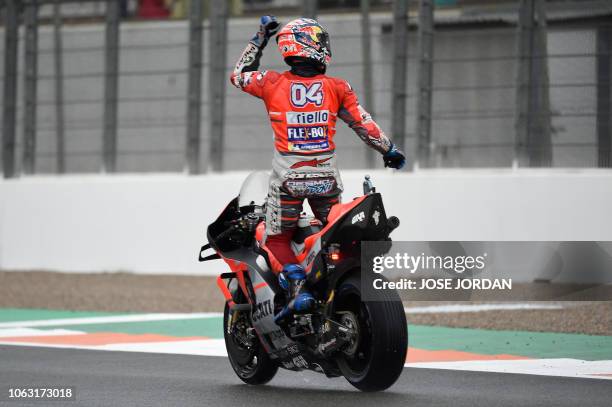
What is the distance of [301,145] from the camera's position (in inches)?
302

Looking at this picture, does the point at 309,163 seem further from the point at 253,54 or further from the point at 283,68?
the point at 283,68

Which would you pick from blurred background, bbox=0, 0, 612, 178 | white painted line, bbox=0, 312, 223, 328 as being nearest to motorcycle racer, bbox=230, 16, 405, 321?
white painted line, bbox=0, 312, 223, 328

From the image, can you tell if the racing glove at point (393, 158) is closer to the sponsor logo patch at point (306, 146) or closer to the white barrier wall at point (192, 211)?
the sponsor logo patch at point (306, 146)

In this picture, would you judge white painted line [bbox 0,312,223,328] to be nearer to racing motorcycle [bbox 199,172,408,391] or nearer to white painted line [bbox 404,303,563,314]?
white painted line [bbox 404,303,563,314]

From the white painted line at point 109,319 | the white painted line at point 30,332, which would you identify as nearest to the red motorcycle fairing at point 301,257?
the white painted line at point 30,332

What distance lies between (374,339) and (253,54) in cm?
218

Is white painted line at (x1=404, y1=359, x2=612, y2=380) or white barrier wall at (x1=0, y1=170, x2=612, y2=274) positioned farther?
white barrier wall at (x1=0, y1=170, x2=612, y2=274)

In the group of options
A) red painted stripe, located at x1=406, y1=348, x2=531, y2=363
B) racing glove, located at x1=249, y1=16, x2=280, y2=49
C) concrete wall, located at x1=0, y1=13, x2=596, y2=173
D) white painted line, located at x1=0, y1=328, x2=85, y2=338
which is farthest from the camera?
concrete wall, located at x1=0, y1=13, x2=596, y2=173

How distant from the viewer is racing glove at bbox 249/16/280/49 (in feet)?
26.2

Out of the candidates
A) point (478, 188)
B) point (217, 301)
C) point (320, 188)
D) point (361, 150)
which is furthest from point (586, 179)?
point (320, 188)

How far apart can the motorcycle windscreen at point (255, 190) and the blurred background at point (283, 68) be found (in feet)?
23.2

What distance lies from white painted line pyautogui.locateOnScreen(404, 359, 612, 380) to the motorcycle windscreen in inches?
70.0

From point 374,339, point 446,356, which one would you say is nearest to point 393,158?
point 374,339

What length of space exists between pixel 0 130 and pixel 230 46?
13.2ft
